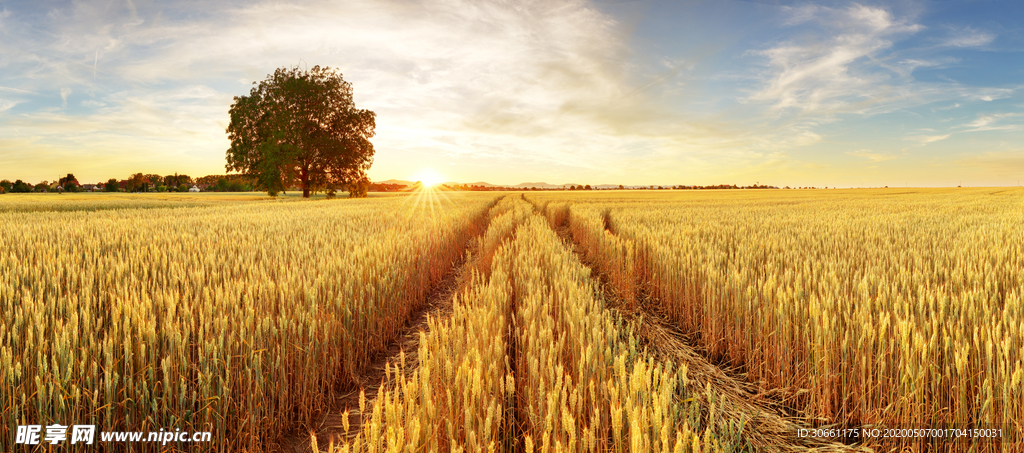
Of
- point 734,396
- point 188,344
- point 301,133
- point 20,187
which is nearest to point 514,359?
point 734,396

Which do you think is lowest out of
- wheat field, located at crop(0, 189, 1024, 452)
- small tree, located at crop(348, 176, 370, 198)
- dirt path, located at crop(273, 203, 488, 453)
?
dirt path, located at crop(273, 203, 488, 453)

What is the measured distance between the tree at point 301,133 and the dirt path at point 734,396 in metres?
33.1

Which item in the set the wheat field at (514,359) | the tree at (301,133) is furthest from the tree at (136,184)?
the wheat field at (514,359)

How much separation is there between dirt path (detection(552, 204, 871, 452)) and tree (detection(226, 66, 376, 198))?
108ft

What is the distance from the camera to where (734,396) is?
3.18 meters

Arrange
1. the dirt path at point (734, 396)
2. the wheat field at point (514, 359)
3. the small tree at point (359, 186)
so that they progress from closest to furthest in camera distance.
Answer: the wheat field at point (514, 359) → the dirt path at point (734, 396) → the small tree at point (359, 186)

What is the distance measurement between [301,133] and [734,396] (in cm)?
3644

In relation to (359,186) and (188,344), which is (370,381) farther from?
(359,186)

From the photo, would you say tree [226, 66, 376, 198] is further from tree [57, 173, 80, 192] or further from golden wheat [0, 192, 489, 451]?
tree [57, 173, 80, 192]

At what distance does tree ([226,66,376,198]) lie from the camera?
32.0 metres

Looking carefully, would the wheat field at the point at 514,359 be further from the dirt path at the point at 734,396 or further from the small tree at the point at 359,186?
the small tree at the point at 359,186

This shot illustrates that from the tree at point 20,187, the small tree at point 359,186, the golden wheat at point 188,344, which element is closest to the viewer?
the golden wheat at point 188,344

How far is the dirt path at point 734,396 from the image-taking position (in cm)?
252

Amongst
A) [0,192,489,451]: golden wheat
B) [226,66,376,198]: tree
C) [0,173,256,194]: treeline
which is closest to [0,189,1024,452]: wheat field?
[0,192,489,451]: golden wheat
